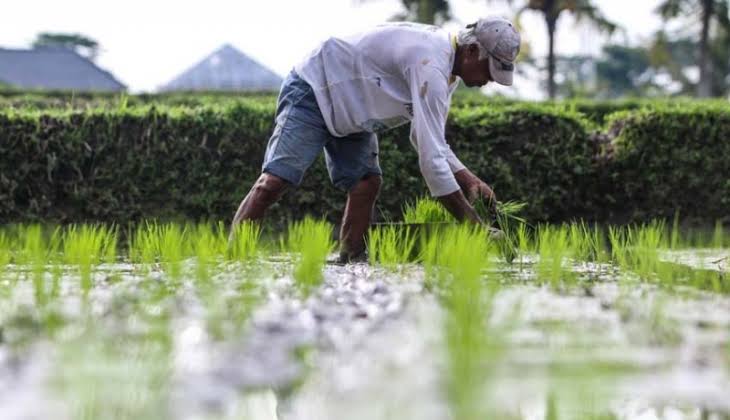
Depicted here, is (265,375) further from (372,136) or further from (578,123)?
(578,123)

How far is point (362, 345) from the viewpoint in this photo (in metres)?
1.93

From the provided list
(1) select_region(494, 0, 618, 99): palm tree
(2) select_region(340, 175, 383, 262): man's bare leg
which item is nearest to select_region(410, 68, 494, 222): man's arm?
(2) select_region(340, 175, 383, 262): man's bare leg

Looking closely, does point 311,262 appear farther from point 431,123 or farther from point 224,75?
point 224,75

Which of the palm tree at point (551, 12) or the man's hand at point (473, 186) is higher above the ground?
the palm tree at point (551, 12)

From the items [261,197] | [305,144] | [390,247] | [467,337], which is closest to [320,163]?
[305,144]

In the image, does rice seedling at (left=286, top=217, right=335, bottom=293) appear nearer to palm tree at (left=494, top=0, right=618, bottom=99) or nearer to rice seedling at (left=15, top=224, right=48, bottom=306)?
rice seedling at (left=15, top=224, right=48, bottom=306)

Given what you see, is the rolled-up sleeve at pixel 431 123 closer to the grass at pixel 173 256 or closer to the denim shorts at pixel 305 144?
the denim shorts at pixel 305 144

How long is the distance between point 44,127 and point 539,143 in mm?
3477

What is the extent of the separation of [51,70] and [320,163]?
27.2 meters

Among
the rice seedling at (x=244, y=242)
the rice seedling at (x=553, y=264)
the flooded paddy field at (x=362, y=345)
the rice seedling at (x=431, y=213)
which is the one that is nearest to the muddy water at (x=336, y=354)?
the flooded paddy field at (x=362, y=345)

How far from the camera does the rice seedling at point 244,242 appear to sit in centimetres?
344

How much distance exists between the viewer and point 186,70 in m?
32.5

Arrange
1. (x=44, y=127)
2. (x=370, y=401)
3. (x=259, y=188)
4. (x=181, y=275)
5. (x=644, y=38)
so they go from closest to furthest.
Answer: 1. (x=370, y=401)
2. (x=181, y=275)
3. (x=259, y=188)
4. (x=44, y=127)
5. (x=644, y=38)

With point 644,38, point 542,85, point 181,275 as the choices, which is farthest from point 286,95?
point 542,85
